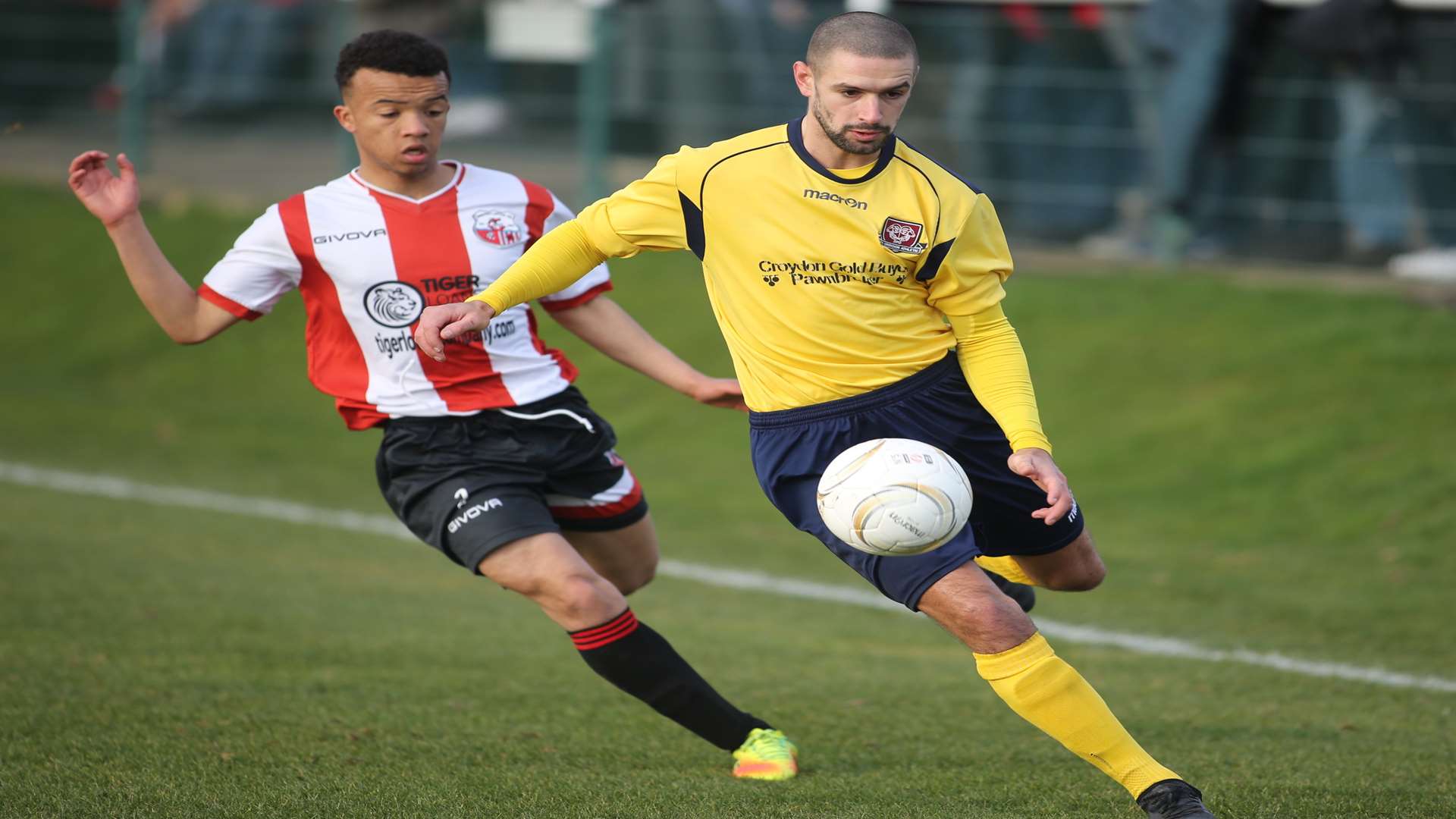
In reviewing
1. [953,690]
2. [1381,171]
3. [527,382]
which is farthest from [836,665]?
[1381,171]

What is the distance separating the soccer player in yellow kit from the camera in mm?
4289

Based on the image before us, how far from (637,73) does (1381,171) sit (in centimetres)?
619

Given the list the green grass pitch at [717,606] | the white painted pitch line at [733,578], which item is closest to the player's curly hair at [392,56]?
the green grass pitch at [717,606]

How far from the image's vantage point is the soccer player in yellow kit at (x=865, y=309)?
4289 mm

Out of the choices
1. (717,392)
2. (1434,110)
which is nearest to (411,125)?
(717,392)

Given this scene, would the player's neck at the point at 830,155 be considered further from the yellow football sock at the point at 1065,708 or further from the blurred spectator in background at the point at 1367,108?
the blurred spectator in background at the point at 1367,108

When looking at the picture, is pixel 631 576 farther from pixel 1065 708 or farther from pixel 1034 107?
pixel 1034 107

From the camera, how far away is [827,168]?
177 inches

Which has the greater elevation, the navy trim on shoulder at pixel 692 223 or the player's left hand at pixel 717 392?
the navy trim on shoulder at pixel 692 223

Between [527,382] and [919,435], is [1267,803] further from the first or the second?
[527,382]

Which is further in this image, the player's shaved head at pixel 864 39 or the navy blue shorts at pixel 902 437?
the navy blue shorts at pixel 902 437

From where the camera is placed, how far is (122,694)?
18.9ft

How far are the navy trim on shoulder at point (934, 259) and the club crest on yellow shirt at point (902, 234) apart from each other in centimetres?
4

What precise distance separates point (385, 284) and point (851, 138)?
5.38 feet
